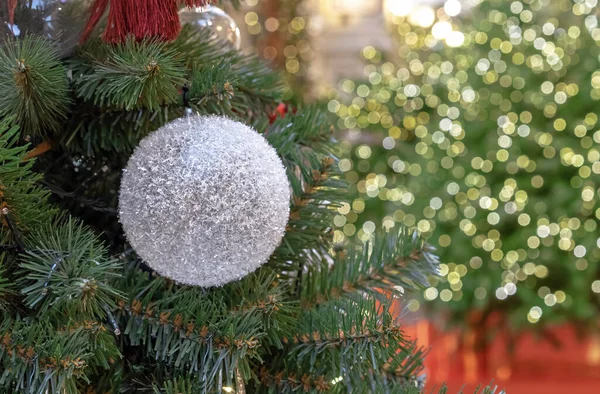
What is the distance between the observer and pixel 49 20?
0.37 meters

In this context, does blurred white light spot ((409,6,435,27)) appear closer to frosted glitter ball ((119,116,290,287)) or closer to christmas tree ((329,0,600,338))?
christmas tree ((329,0,600,338))

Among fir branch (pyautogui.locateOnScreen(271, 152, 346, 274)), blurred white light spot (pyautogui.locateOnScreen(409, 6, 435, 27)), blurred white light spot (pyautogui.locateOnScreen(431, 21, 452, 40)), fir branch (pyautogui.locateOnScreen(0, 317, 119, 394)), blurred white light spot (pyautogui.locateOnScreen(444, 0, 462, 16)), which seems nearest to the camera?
fir branch (pyautogui.locateOnScreen(0, 317, 119, 394))

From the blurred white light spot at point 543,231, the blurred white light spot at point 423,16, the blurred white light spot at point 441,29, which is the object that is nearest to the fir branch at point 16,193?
the blurred white light spot at point 543,231

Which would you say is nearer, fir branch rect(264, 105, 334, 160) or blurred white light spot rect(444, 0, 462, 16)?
fir branch rect(264, 105, 334, 160)

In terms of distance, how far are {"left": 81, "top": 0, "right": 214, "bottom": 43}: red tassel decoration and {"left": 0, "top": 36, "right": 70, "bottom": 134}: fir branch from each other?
0.12 ft

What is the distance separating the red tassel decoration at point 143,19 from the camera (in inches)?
14.0

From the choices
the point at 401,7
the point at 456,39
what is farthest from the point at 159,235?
the point at 401,7

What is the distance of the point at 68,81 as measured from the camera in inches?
14.9

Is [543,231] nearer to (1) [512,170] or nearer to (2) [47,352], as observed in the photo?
(1) [512,170]

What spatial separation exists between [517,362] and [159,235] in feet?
5.45

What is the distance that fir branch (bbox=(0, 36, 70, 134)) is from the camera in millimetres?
325

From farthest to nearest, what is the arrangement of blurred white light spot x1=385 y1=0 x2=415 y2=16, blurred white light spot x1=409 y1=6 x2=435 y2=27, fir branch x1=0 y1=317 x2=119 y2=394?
blurred white light spot x1=385 y1=0 x2=415 y2=16
blurred white light spot x1=409 y1=6 x2=435 y2=27
fir branch x1=0 y1=317 x2=119 y2=394

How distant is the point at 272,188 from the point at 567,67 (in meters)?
1.47

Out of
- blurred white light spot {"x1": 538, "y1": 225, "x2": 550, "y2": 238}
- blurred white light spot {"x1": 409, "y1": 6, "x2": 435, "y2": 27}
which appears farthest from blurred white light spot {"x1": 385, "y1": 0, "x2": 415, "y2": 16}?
blurred white light spot {"x1": 538, "y1": 225, "x2": 550, "y2": 238}
